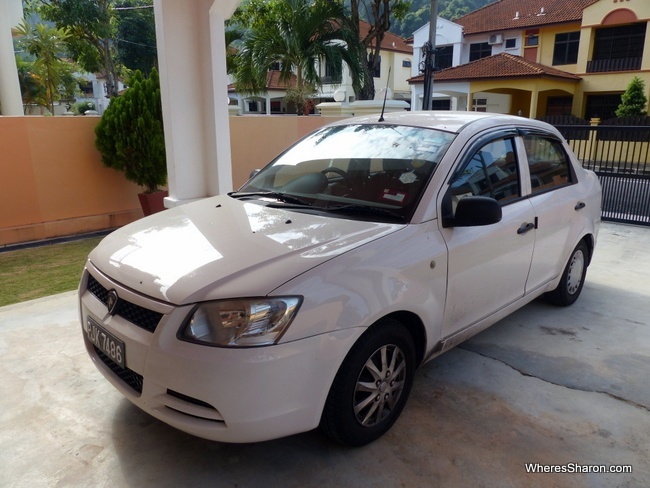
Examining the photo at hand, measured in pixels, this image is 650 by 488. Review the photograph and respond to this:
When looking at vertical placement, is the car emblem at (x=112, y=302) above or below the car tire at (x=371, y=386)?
above

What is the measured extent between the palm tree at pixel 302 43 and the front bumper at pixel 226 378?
10.6 metres

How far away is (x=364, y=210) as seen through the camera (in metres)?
2.99

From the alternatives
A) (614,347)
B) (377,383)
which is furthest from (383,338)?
(614,347)

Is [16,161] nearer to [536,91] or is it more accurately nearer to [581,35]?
[536,91]

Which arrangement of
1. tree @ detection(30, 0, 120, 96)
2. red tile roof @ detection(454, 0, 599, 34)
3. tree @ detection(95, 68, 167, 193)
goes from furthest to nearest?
1. red tile roof @ detection(454, 0, 599, 34)
2. tree @ detection(30, 0, 120, 96)
3. tree @ detection(95, 68, 167, 193)

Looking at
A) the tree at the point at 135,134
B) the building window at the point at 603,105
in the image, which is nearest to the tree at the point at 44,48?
the tree at the point at 135,134

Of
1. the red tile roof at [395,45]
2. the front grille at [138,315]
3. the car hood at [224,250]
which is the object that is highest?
the red tile roof at [395,45]

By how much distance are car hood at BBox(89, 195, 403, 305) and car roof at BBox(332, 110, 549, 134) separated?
107 cm

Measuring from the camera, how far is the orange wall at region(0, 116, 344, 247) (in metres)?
7.02

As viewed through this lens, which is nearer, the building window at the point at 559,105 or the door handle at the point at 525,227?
the door handle at the point at 525,227

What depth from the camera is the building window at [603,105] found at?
2453 centimetres

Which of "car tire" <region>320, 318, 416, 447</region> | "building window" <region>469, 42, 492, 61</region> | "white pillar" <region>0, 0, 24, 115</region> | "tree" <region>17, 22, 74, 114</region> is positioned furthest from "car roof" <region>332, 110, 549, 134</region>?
"building window" <region>469, 42, 492, 61</region>

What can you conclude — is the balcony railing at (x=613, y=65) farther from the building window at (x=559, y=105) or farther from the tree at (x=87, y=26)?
the tree at (x=87, y=26)

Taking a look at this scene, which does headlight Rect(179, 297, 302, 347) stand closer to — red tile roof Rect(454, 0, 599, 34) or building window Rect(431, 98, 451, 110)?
red tile roof Rect(454, 0, 599, 34)
